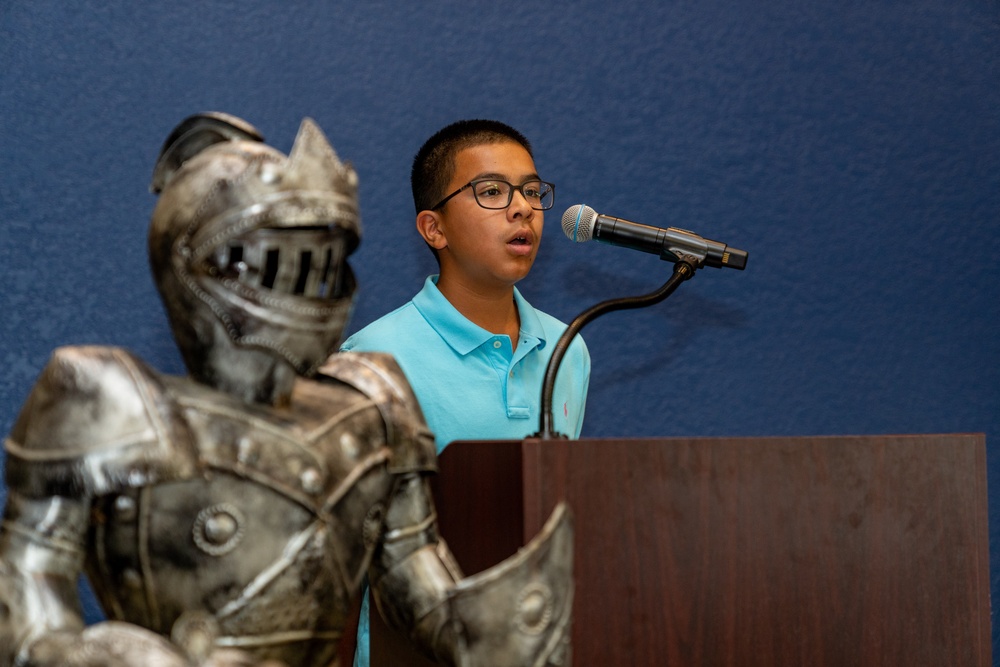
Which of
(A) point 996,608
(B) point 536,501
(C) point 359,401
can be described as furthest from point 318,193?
(A) point 996,608

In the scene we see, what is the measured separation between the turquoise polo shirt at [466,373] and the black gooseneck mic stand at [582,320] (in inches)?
10.4

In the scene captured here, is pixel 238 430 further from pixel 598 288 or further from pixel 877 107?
pixel 877 107

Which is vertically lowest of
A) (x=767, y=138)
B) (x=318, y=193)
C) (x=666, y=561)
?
(x=666, y=561)

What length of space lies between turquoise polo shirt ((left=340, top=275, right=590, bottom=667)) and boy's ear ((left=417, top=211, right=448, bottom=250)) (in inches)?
2.4

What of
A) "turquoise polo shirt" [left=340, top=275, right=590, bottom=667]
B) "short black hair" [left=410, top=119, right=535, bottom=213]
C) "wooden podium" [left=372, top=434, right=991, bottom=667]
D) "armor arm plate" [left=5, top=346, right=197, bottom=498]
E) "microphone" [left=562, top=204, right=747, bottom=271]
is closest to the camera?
"armor arm plate" [left=5, top=346, right=197, bottom=498]

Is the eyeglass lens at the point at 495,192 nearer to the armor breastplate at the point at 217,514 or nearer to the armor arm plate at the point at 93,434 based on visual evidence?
the armor breastplate at the point at 217,514

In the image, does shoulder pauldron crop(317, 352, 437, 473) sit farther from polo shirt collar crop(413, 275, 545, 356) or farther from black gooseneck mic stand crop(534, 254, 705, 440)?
polo shirt collar crop(413, 275, 545, 356)

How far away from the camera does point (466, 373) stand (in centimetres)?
169

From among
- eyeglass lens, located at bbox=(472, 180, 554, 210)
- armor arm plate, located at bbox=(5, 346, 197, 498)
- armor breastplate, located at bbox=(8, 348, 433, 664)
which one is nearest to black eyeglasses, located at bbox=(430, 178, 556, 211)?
eyeglass lens, located at bbox=(472, 180, 554, 210)

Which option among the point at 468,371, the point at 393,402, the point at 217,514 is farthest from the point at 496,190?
the point at 217,514

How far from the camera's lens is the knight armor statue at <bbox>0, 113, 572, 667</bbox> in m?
1.03

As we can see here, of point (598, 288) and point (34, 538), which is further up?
point (598, 288)

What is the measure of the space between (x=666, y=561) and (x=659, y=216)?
110cm

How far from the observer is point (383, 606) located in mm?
1256
